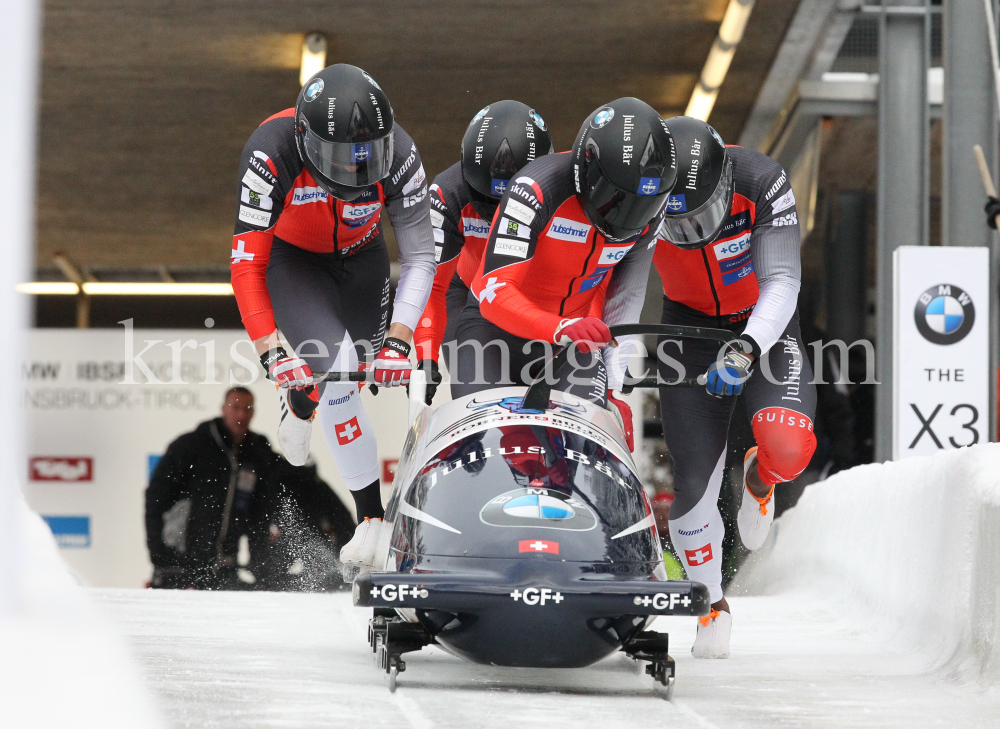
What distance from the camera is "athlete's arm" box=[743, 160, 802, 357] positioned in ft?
10.8

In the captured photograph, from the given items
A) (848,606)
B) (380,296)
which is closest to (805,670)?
(848,606)

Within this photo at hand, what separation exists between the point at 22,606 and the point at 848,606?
3358mm

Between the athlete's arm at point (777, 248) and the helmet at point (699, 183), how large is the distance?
119mm

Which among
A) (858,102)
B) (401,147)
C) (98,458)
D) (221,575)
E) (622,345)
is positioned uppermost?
(858,102)

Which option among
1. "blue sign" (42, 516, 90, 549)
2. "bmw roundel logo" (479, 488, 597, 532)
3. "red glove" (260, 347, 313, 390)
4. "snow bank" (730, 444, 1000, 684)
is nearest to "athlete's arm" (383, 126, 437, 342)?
"red glove" (260, 347, 313, 390)

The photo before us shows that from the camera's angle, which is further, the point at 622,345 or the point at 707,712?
the point at 622,345

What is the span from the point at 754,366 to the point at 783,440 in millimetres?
262

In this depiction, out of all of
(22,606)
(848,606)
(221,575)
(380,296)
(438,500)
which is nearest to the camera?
(22,606)

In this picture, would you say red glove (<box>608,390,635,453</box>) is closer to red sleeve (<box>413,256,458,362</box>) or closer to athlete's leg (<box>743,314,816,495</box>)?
athlete's leg (<box>743,314,816,495</box>)

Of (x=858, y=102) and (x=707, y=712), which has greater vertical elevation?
(x=858, y=102)

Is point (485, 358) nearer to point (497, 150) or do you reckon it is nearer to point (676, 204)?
point (676, 204)

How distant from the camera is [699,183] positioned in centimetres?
321

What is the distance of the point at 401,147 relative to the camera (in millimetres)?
3434

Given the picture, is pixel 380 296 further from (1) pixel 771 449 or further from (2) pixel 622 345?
(1) pixel 771 449
